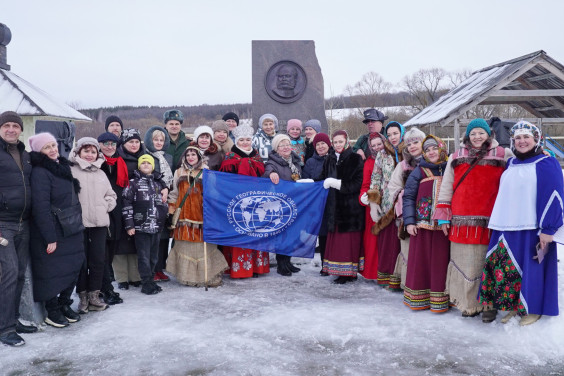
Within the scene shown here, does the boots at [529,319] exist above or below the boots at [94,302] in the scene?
above

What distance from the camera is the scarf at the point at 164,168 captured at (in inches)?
206

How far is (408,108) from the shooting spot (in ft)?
141

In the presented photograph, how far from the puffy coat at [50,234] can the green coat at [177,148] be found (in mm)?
1777

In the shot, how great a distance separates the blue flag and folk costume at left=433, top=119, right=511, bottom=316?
1.79 meters

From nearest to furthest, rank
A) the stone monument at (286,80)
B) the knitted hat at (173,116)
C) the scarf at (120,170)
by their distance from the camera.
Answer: the scarf at (120,170) → the knitted hat at (173,116) → the stone monument at (286,80)

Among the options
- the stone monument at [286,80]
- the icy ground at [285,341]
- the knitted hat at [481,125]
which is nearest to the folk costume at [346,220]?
the icy ground at [285,341]

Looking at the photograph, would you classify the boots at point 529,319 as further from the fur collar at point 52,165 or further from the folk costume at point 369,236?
the fur collar at point 52,165

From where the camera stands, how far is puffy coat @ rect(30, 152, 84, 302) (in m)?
3.74

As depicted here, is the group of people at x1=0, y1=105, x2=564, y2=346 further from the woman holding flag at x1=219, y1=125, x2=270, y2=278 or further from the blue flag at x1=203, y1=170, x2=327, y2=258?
the blue flag at x1=203, y1=170, x2=327, y2=258

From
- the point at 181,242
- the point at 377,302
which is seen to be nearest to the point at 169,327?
the point at 181,242

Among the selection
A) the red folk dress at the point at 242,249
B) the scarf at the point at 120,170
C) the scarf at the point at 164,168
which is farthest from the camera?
the red folk dress at the point at 242,249

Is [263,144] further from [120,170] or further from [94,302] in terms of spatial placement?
[94,302]

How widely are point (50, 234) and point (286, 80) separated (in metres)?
5.11

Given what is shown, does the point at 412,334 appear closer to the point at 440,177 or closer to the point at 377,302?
the point at 377,302
